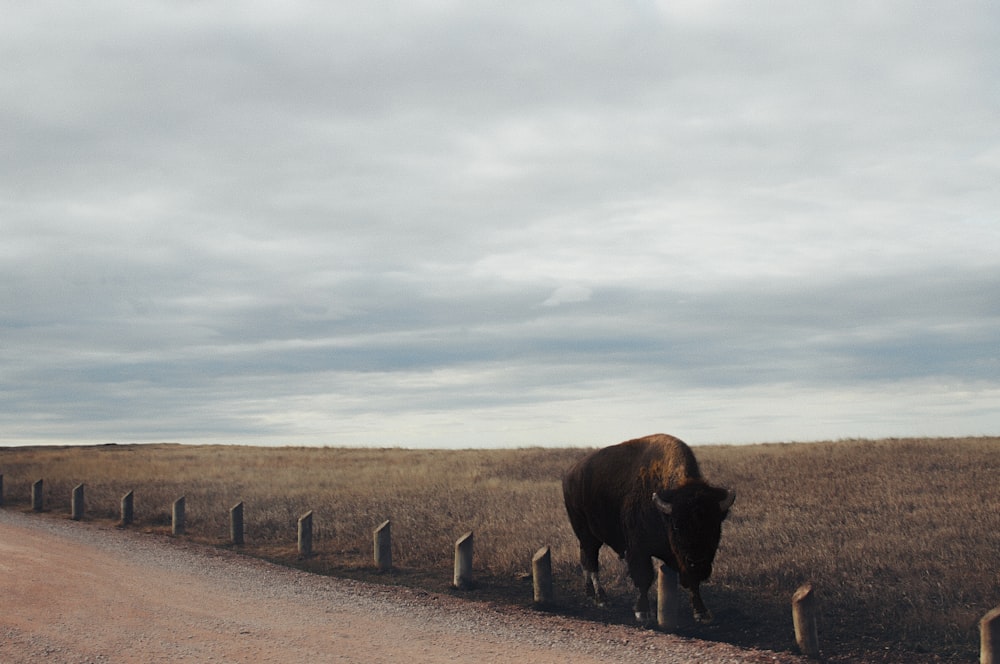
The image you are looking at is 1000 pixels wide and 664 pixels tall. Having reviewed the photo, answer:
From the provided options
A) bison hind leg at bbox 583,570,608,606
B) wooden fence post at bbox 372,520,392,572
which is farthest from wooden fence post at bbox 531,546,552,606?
wooden fence post at bbox 372,520,392,572

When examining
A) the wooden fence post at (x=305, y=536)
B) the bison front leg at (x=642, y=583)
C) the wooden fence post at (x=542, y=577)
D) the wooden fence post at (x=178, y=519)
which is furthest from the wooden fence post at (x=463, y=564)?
the wooden fence post at (x=178, y=519)

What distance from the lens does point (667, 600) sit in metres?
11.2

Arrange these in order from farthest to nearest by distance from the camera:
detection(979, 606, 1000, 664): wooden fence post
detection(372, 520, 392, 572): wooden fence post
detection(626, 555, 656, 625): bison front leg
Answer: detection(372, 520, 392, 572): wooden fence post → detection(626, 555, 656, 625): bison front leg → detection(979, 606, 1000, 664): wooden fence post

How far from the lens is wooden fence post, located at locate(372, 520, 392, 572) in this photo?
15.7 meters

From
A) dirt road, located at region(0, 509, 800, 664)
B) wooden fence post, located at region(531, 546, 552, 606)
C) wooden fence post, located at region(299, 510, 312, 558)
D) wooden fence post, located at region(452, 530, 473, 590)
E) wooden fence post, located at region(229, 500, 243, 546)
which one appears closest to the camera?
dirt road, located at region(0, 509, 800, 664)

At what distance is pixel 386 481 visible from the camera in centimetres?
2883

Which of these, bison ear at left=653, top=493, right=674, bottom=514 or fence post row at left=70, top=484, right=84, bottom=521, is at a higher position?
bison ear at left=653, top=493, right=674, bottom=514

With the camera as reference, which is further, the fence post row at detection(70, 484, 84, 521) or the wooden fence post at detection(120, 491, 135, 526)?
the fence post row at detection(70, 484, 84, 521)

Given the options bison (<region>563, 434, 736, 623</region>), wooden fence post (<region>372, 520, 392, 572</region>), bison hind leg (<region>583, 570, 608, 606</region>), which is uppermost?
bison (<region>563, 434, 736, 623</region>)

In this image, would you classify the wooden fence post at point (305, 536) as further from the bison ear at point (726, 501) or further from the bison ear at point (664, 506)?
the bison ear at point (726, 501)

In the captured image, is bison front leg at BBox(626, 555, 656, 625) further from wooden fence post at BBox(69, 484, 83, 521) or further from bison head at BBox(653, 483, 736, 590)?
wooden fence post at BBox(69, 484, 83, 521)

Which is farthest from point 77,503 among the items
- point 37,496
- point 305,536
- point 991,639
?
point 991,639

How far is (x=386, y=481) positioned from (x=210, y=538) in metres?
9.28

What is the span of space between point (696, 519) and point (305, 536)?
9.97 meters
